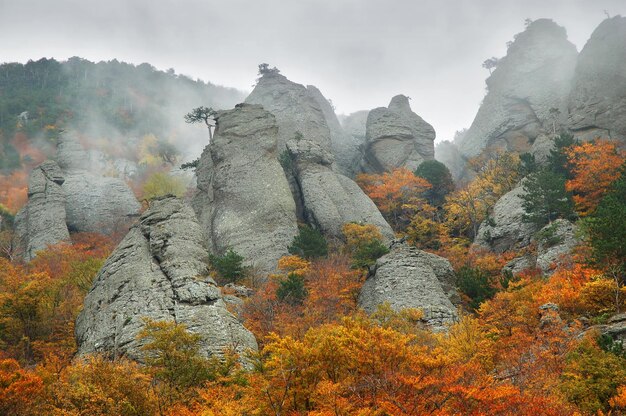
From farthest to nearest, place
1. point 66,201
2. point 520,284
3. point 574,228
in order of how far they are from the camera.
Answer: point 66,201, point 574,228, point 520,284

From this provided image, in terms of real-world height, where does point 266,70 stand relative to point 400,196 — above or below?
above

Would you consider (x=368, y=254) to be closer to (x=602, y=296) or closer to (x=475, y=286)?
(x=475, y=286)

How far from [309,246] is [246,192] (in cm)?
1174

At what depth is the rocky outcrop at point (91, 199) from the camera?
58.0 metres

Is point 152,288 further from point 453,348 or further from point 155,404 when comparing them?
point 453,348

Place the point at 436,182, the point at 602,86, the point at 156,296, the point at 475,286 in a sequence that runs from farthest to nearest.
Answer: the point at 436,182 → the point at 602,86 → the point at 475,286 → the point at 156,296

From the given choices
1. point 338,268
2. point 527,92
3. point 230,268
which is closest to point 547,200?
point 338,268

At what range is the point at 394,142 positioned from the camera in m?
68.4

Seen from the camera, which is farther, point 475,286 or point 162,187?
point 162,187

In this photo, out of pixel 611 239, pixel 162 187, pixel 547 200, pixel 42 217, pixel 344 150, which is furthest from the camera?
pixel 344 150

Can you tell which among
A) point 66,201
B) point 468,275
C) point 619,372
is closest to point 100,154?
point 66,201

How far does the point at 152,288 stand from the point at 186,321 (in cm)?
369

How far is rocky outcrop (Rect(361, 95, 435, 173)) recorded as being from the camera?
67.2 metres

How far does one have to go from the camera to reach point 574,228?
33938mm
